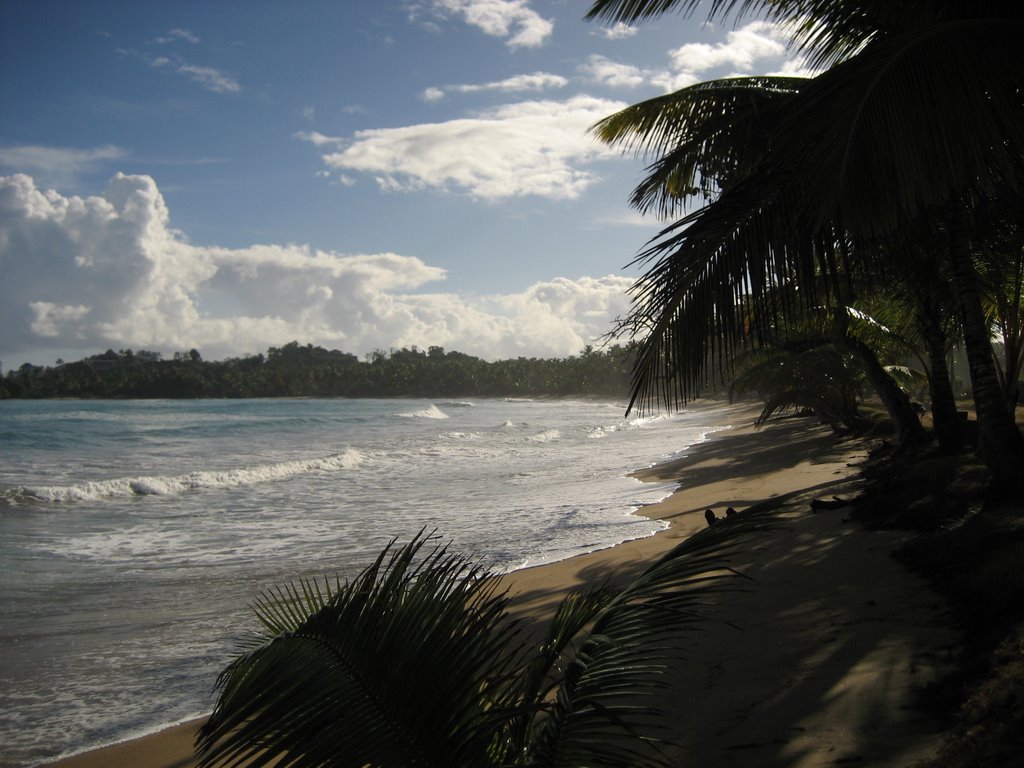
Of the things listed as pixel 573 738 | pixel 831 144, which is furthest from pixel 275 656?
pixel 831 144

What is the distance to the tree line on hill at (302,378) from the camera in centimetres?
9331

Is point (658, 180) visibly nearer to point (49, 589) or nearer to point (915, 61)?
point (915, 61)

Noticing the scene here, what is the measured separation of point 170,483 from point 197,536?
664 centimetres

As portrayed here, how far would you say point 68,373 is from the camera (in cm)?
9750

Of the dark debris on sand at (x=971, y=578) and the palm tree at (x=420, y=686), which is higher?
the palm tree at (x=420, y=686)

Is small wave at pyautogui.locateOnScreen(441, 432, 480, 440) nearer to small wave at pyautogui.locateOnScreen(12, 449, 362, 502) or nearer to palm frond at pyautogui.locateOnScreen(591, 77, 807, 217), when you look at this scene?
Result: small wave at pyautogui.locateOnScreen(12, 449, 362, 502)

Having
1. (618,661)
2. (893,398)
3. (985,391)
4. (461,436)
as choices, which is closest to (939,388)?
(893,398)

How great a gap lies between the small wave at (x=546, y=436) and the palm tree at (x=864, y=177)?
2151 centimetres

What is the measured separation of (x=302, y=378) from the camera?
110250 millimetres

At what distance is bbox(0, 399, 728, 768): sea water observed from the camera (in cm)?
511

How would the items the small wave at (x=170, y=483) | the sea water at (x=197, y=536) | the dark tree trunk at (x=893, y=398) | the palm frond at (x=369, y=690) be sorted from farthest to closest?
1. the small wave at (x=170, y=483)
2. the dark tree trunk at (x=893, y=398)
3. the sea water at (x=197, y=536)
4. the palm frond at (x=369, y=690)

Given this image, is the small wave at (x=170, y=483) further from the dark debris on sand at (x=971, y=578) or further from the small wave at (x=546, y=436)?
the dark debris on sand at (x=971, y=578)

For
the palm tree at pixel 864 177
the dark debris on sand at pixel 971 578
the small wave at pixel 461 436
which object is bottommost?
the small wave at pixel 461 436

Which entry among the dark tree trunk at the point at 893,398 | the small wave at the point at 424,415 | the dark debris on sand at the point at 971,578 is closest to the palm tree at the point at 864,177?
the dark debris on sand at the point at 971,578
